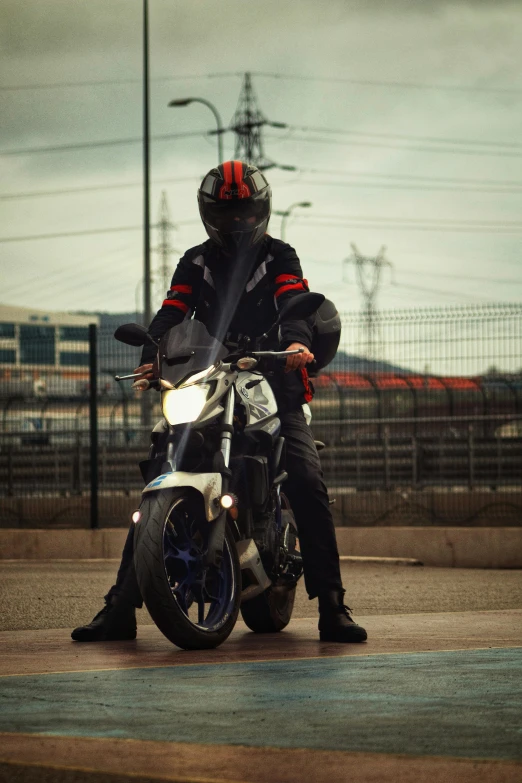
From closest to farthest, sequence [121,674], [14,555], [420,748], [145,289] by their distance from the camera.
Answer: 1. [420,748]
2. [121,674]
3. [14,555]
4. [145,289]

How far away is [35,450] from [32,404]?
2.03 ft

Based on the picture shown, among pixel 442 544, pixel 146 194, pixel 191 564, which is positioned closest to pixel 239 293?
pixel 191 564

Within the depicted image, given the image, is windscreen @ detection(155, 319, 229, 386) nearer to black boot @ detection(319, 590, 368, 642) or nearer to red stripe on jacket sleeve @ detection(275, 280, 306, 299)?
red stripe on jacket sleeve @ detection(275, 280, 306, 299)

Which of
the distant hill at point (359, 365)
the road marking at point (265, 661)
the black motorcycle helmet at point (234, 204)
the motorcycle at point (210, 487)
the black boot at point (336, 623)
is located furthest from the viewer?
the distant hill at point (359, 365)

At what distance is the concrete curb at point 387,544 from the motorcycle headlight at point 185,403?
7.38m

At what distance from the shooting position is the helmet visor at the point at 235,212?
20.8ft

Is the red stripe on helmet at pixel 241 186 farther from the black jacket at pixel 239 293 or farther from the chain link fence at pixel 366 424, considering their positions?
the chain link fence at pixel 366 424

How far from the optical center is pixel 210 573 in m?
5.82

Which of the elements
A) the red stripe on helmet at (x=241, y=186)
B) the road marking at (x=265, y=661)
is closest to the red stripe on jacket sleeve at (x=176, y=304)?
the red stripe on helmet at (x=241, y=186)

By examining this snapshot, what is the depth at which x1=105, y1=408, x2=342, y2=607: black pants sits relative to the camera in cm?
641

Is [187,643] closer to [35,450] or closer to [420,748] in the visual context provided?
[420,748]

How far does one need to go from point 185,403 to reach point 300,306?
655mm

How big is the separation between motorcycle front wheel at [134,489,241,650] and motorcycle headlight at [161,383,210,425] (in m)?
0.36

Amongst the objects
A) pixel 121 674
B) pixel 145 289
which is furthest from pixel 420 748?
pixel 145 289
